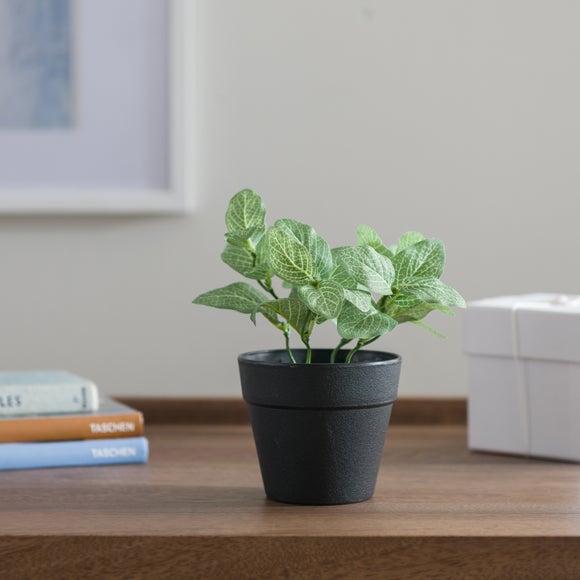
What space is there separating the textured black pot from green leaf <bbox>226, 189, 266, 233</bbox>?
0.34 ft

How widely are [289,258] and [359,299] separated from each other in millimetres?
59

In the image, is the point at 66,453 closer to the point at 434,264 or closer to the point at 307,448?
the point at 307,448

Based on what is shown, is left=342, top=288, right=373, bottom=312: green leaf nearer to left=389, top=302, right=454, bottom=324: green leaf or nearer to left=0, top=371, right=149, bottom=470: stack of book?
left=389, top=302, right=454, bottom=324: green leaf

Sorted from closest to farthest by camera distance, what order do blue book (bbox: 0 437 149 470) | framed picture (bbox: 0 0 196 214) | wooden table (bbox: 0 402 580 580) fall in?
1. wooden table (bbox: 0 402 580 580)
2. blue book (bbox: 0 437 149 470)
3. framed picture (bbox: 0 0 196 214)

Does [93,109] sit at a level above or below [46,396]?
above

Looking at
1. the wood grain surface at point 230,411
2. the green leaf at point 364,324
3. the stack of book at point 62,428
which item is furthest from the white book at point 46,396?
the green leaf at point 364,324

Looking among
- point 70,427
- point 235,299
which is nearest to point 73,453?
point 70,427

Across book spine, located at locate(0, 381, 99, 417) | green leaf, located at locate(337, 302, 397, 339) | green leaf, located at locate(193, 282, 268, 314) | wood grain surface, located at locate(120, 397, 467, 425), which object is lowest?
wood grain surface, located at locate(120, 397, 467, 425)

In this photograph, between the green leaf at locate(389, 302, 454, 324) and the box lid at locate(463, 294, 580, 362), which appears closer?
the green leaf at locate(389, 302, 454, 324)

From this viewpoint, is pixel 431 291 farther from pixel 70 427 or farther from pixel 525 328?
pixel 70 427

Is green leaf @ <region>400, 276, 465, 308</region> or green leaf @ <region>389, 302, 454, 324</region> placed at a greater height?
green leaf @ <region>400, 276, 465, 308</region>

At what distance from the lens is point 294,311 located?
28.4 inches

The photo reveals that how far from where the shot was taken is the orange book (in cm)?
87

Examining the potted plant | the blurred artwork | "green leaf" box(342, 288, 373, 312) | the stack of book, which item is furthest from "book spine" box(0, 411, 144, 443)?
the blurred artwork
